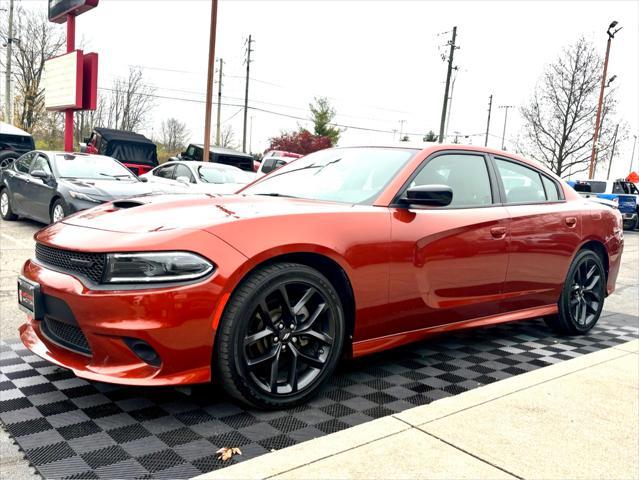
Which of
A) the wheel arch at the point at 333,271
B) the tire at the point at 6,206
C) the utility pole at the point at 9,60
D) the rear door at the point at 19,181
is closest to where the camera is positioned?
the wheel arch at the point at 333,271

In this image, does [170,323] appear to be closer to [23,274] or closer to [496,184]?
[23,274]

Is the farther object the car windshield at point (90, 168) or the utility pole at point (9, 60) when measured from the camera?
the utility pole at point (9, 60)

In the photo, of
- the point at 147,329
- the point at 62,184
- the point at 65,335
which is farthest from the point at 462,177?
the point at 62,184

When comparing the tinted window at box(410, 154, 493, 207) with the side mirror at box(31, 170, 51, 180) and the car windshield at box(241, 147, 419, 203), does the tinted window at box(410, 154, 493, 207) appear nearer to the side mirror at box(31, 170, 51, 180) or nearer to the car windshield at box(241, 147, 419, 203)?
the car windshield at box(241, 147, 419, 203)

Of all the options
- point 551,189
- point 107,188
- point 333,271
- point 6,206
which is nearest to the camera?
point 333,271

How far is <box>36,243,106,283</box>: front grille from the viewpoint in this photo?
2.55m

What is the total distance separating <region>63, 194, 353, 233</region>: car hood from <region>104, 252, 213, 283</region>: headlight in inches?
6.6

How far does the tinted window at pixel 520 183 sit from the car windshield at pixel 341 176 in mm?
954

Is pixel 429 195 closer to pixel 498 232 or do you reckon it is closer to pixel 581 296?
pixel 498 232

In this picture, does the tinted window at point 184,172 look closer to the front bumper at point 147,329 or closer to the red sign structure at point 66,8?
the red sign structure at point 66,8

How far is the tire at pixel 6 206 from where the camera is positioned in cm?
1048

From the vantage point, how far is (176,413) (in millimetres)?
2758

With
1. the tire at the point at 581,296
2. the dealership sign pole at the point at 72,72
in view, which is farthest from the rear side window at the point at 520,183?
the dealership sign pole at the point at 72,72

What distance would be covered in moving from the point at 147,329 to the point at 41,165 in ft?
26.7
